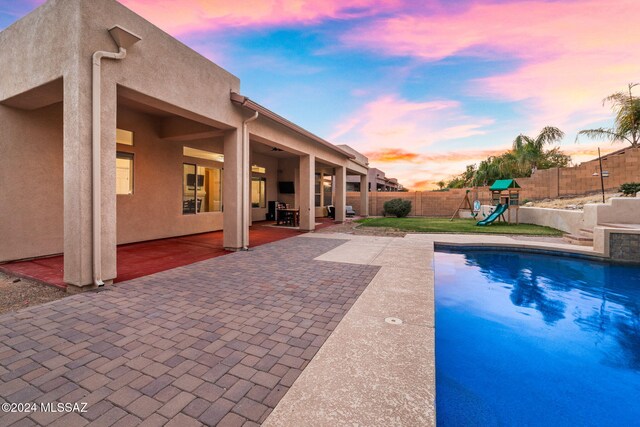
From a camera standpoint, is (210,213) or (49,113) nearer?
(49,113)

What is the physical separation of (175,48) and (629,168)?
885 inches

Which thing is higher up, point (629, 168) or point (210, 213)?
point (629, 168)

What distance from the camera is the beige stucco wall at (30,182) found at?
5.34m

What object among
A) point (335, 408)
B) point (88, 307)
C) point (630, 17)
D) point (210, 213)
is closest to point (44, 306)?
point (88, 307)

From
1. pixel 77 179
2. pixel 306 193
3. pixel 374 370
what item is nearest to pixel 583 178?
pixel 306 193

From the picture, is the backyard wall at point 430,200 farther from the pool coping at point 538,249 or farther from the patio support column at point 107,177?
the patio support column at point 107,177

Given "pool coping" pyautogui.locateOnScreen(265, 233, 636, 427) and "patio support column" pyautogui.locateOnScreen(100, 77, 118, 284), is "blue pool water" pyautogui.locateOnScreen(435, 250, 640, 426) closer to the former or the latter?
"pool coping" pyautogui.locateOnScreen(265, 233, 636, 427)

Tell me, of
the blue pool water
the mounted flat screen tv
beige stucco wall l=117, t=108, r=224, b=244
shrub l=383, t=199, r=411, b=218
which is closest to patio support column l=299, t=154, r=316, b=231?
beige stucco wall l=117, t=108, r=224, b=244

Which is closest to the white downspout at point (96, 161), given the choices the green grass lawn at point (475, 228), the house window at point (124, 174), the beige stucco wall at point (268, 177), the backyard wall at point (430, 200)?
the house window at point (124, 174)

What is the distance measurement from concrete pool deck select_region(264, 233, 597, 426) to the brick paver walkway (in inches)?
7.0

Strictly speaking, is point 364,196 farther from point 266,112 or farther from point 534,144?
point 534,144

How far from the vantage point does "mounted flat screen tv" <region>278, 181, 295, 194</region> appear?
1608 centimetres

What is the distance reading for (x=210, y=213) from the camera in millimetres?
10625

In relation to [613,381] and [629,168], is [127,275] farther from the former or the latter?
[629,168]
